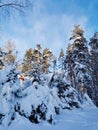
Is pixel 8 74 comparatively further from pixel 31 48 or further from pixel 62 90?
pixel 31 48

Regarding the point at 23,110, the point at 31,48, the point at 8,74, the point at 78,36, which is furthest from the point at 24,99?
the point at 31,48

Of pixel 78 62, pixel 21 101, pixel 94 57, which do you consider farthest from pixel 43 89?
pixel 94 57

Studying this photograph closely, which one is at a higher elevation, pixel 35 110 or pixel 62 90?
pixel 62 90

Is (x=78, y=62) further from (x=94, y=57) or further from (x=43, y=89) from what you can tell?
(x=43, y=89)

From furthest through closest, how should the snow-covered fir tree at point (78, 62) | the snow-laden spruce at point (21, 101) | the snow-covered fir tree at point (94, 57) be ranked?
1. the snow-covered fir tree at point (94, 57)
2. the snow-covered fir tree at point (78, 62)
3. the snow-laden spruce at point (21, 101)

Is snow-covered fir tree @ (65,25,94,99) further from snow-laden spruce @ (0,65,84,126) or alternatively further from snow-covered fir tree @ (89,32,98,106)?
snow-laden spruce @ (0,65,84,126)

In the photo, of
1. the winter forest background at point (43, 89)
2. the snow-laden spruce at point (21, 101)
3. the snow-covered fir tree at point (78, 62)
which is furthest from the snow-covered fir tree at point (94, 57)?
the snow-laden spruce at point (21, 101)

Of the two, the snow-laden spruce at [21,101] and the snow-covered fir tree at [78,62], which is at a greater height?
the snow-covered fir tree at [78,62]

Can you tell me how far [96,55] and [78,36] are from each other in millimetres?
5988

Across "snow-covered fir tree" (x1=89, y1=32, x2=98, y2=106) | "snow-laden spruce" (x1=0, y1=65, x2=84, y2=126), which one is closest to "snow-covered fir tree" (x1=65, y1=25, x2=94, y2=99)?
"snow-covered fir tree" (x1=89, y1=32, x2=98, y2=106)

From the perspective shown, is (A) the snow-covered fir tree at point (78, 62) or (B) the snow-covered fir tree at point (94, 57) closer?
(A) the snow-covered fir tree at point (78, 62)

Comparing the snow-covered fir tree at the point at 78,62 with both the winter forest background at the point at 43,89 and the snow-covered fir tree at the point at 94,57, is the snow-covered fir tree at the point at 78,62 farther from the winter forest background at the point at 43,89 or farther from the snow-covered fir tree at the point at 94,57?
the snow-covered fir tree at the point at 94,57

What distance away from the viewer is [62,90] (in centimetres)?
1973

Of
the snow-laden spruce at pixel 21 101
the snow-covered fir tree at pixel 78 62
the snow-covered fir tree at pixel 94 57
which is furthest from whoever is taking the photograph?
the snow-covered fir tree at pixel 94 57
